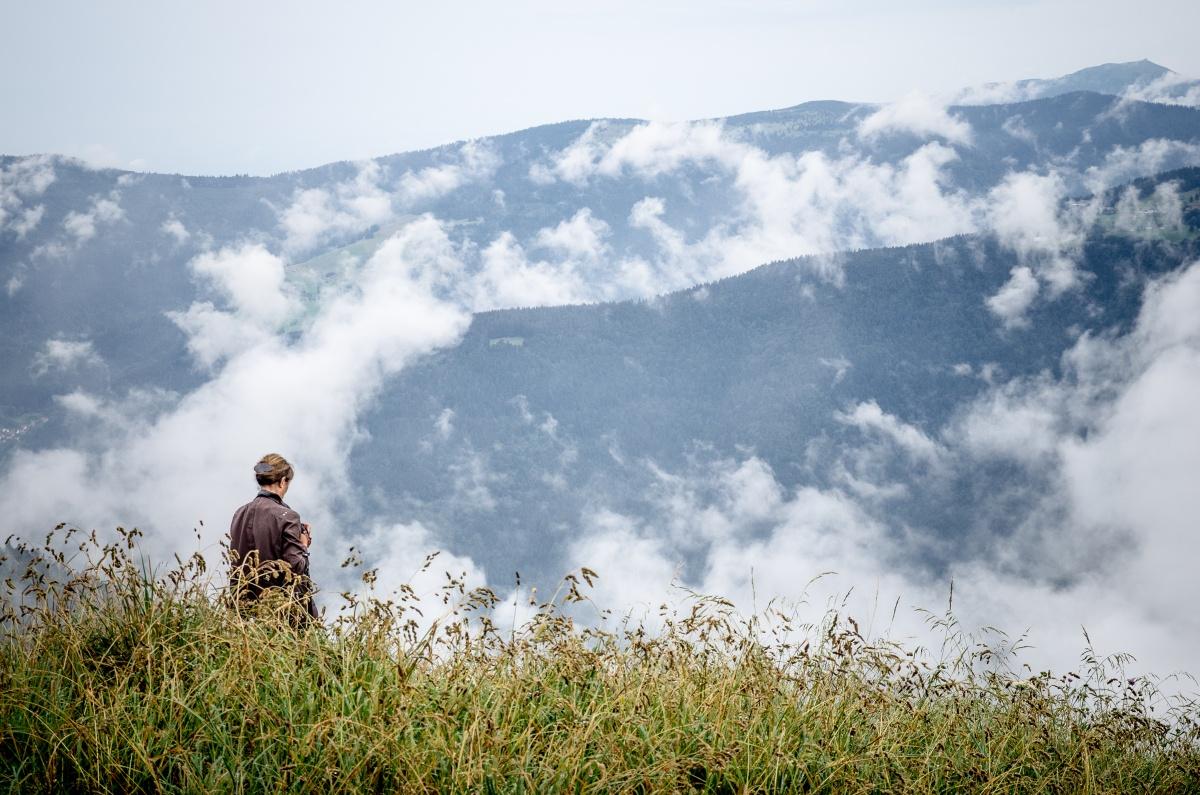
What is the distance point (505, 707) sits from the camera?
138 inches

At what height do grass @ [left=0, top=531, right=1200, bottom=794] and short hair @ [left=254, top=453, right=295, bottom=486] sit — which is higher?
short hair @ [left=254, top=453, right=295, bottom=486]

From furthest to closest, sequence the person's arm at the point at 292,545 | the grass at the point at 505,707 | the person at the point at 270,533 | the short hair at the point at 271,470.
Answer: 1. the short hair at the point at 271,470
2. the person's arm at the point at 292,545
3. the person at the point at 270,533
4. the grass at the point at 505,707

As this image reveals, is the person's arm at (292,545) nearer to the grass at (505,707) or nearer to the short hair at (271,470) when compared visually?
the short hair at (271,470)

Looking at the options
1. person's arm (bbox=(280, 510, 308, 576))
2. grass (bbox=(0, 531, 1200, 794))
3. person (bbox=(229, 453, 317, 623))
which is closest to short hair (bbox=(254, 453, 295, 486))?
person (bbox=(229, 453, 317, 623))

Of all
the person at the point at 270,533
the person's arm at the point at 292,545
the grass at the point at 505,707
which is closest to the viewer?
the grass at the point at 505,707

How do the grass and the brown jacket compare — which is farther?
the brown jacket

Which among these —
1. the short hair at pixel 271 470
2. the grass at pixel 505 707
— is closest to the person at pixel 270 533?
the short hair at pixel 271 470

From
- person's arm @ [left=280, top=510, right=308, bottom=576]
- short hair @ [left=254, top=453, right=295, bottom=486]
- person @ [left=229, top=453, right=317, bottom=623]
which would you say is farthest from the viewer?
short hair @ [left=254, top=453, right=295, bottom=486]

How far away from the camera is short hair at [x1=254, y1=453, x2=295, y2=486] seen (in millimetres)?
5238

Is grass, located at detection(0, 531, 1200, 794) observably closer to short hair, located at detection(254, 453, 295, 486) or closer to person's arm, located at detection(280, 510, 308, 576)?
person's arm, located at detection(280, 510, 308, 576)

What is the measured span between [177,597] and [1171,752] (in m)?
6.00

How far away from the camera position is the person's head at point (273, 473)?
524 cm

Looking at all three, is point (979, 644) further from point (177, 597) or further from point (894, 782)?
point (177, 597)

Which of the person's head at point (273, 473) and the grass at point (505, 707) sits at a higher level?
the person's head at point (273, 473)
